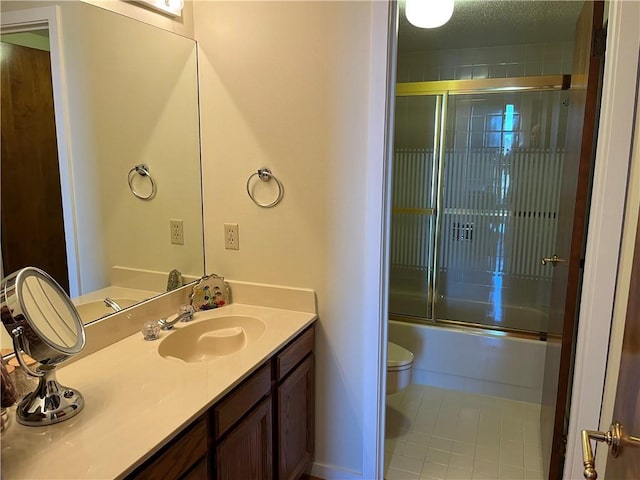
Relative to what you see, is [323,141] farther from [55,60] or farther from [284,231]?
[55,60]

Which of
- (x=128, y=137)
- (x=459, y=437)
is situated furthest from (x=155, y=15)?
(x=459, y=437)

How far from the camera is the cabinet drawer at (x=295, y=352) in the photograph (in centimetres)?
167

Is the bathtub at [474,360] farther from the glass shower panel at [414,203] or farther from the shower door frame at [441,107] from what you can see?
the glass shower panel at [414,203]

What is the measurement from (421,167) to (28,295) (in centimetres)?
275

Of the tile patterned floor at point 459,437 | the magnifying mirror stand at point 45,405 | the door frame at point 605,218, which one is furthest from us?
the tile patterned floor at point 459,437

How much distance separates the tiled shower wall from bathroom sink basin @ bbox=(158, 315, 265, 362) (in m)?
2.56

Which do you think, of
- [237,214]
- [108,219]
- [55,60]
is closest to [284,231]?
[237,214]

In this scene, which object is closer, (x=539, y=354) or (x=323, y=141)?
(x=323, y=141)

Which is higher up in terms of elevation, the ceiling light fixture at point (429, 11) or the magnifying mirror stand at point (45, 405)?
the ceiling light fixture at point (429, 11)

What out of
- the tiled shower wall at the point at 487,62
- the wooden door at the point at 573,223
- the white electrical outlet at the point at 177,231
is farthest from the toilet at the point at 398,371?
the tiled shower wall at the point at 487,62

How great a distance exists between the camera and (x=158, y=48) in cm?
186

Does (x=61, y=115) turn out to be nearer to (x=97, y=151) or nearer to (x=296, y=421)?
(x=97, y=151)

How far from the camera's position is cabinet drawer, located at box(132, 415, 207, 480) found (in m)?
1.05

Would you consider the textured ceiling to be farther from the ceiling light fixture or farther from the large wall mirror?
the large wall mirror
